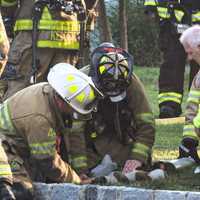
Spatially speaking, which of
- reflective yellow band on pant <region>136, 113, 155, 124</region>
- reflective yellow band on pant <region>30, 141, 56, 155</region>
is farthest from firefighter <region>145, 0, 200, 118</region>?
reflective yellow band on pant <region>30, 141, 56, 155</region>

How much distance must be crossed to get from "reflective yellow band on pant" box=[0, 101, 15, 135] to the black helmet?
63 centimetres

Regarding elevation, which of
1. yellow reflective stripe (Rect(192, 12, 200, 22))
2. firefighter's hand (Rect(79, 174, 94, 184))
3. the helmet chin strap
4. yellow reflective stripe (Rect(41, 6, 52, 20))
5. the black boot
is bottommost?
the black boot

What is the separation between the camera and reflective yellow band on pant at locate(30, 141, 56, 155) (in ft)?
16.0

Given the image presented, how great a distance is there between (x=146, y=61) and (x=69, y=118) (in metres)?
13.6

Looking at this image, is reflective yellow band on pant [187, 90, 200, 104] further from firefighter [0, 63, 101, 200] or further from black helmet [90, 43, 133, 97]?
firefighter [0, 63, 101, 200]

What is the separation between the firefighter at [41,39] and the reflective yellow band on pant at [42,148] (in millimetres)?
1930

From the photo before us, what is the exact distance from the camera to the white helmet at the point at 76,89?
194 inches

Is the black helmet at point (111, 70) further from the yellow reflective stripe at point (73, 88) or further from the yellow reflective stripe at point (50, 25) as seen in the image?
the yellow reflective stripe at point (50, 25)

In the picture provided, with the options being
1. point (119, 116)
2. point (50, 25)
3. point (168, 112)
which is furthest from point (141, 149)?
point (168, 112)

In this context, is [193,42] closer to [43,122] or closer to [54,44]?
[43,122]

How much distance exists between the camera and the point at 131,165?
5492 mm

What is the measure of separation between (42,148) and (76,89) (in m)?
0.42

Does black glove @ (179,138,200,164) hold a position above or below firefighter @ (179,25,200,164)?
below

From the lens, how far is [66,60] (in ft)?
22.7
